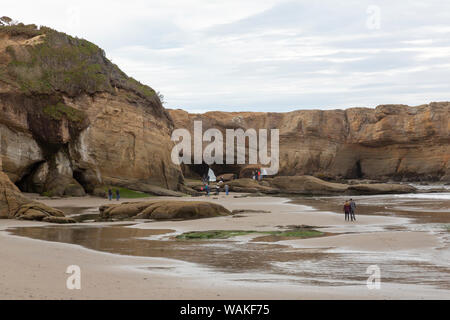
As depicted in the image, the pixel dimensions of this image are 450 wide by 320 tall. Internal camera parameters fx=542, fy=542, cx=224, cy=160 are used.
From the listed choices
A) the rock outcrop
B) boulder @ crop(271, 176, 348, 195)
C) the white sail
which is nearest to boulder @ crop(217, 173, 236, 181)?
the white sail

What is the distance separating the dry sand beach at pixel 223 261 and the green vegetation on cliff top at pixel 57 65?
16867 mm

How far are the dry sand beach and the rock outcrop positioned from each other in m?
1.83

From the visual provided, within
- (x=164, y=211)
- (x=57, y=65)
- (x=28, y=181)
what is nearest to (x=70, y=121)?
(x=57, y=65)

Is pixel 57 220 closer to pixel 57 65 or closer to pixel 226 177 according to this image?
pixel 57 65

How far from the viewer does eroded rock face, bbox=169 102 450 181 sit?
68312mm

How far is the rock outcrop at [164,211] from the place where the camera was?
74.5ft

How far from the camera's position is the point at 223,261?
38.3ft

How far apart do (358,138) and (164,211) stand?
54.4 metres

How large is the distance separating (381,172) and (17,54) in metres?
51.0

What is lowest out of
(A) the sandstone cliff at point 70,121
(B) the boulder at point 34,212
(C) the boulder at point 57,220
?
(C) the boulder at point 57,220

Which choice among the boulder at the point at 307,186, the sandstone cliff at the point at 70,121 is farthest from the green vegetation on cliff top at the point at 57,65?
the boulder at the point at 307,186

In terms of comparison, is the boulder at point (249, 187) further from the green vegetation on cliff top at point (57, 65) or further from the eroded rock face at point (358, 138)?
the eroded rock face at point (358, 138)

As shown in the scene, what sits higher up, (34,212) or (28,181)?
(28,181)
